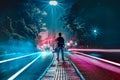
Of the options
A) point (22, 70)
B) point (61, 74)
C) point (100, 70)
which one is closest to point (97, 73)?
point (100, 70)

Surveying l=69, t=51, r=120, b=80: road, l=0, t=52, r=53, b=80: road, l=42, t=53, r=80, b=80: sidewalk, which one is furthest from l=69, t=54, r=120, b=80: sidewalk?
l=0, t=52, r=53, b=80: road

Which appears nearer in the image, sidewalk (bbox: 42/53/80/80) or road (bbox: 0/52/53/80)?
sidewalk (bbox: 42/53/80/80)

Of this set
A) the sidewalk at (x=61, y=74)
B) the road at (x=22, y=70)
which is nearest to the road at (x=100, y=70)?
the sidewalk at (x=61, y=74)

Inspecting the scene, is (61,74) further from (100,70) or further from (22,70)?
(100,70)

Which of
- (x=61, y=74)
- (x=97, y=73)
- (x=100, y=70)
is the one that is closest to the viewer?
(x=61, y=74)

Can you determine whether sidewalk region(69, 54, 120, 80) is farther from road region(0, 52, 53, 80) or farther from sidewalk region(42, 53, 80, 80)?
road region(0, 52, 53, 80)

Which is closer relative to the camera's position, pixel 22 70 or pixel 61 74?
pixel 61 74

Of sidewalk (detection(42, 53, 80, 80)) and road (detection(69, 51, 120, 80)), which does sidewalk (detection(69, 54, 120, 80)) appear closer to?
road (detection(69, 51, 120, 80))

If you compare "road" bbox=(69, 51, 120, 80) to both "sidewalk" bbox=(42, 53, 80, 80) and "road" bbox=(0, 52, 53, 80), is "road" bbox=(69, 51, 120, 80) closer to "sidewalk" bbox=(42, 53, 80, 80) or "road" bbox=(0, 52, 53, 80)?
"sidewalk" bbox=(42, 53, 80, 80)

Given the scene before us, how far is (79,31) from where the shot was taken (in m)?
50.2

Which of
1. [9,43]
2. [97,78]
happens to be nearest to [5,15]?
[9,43]

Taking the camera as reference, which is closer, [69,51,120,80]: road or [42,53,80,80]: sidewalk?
[42,53,80,80]: sidewalk

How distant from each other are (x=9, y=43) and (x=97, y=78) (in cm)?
2570

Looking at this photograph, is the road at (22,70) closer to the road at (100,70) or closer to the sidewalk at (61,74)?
the sidewalk at (61,74)
